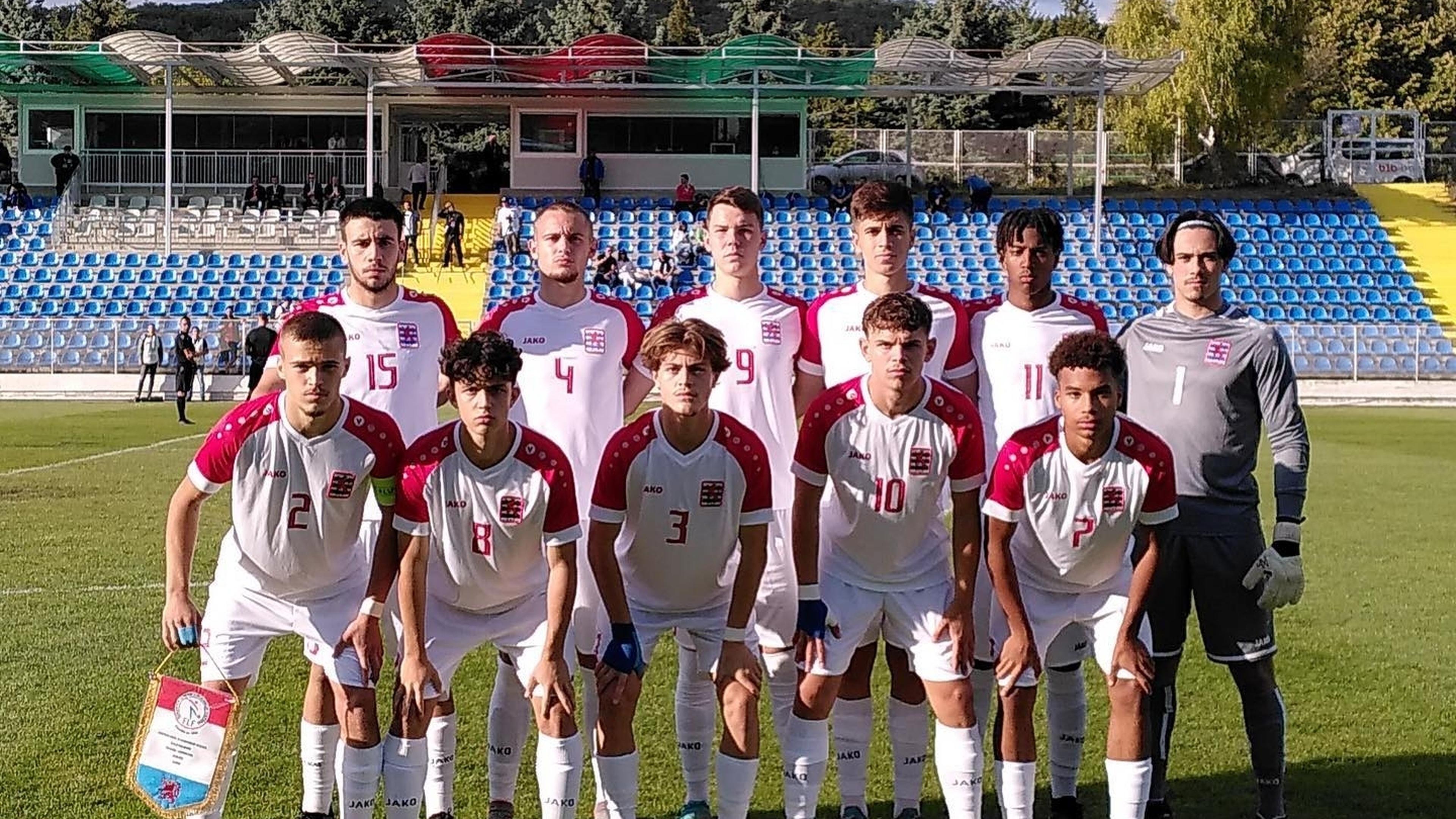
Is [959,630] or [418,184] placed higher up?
[418,184]

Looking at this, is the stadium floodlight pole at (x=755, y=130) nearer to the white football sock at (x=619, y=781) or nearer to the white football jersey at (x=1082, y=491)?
the white football jersey at (x=1082, y=491)

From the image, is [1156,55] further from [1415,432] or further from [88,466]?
[88,466]

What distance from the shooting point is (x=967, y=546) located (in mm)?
4879

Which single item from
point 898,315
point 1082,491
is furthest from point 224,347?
point 1082,491

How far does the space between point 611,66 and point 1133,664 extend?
29.8m

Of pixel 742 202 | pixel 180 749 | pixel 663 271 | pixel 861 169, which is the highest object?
pixel 861 169

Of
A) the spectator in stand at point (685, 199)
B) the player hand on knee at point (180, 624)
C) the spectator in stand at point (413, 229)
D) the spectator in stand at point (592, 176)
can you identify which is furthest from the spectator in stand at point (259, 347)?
the player hand on knee at point (180, 624)

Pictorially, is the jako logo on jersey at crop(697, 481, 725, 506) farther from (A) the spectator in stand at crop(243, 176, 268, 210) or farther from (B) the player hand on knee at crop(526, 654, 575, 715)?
(A) the spectator in stand at crop(243, 176, 268, 210)

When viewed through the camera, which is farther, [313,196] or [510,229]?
[313,196]

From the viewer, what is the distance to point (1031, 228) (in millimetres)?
5340

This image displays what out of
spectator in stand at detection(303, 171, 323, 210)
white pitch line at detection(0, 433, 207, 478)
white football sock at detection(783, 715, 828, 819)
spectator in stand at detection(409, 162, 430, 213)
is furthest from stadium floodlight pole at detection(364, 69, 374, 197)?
white football sock at detection(783, 715, 828, 819)

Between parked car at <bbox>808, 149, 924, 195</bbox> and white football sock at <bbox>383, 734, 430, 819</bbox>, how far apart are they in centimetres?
3263

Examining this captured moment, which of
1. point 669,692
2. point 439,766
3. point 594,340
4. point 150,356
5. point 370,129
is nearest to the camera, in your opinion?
point 439,766

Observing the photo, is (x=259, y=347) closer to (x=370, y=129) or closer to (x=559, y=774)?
(x=370, y=129)
